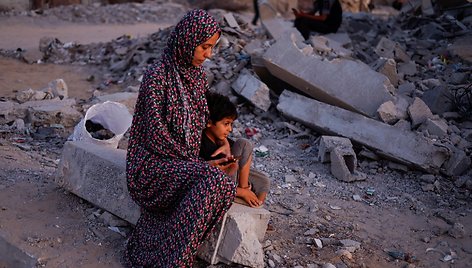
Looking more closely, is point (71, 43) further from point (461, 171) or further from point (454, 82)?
point (461, 171)

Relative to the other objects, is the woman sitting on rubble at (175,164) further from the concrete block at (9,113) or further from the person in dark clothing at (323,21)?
the person in dark clothing at (323,21)

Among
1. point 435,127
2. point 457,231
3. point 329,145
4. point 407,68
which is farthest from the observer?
point 407,68

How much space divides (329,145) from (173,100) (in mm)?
2543

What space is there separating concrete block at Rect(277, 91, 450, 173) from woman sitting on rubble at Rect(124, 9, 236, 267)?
2729 mm

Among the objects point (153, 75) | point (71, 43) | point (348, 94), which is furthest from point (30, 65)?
point (153, 75)

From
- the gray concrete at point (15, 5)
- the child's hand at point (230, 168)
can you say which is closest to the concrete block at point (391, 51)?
the child's hand at point (230, 168)

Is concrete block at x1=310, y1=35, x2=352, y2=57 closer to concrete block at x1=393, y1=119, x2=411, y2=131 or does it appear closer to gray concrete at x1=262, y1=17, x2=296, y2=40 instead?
gray concrete at x1=262, y1=17, x2=296, y2=40

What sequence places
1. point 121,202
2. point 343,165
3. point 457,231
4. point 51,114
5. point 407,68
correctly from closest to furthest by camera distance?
point 121,202 < point 457,231 < point 343,165 < point 51,114 < point 407,68

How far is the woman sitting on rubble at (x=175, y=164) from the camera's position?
366 centimetres

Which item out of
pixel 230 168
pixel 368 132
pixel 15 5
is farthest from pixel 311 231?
pixel 15 5

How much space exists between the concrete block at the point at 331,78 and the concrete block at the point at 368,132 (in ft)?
0.66

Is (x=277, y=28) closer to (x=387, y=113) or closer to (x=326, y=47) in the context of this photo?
(x=326, y=47)

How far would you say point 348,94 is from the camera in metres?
6.81

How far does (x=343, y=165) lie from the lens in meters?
5.84
